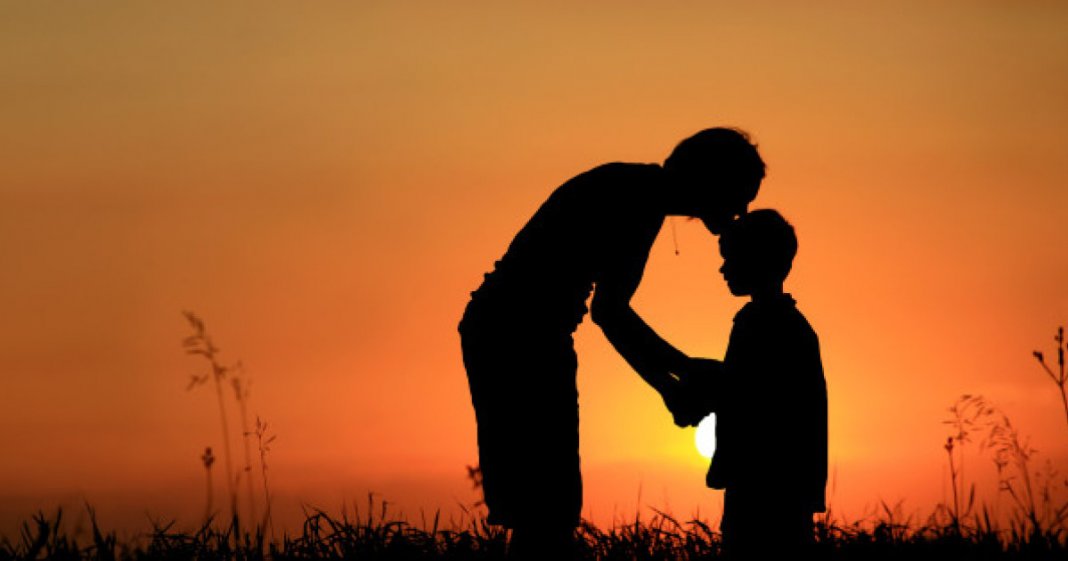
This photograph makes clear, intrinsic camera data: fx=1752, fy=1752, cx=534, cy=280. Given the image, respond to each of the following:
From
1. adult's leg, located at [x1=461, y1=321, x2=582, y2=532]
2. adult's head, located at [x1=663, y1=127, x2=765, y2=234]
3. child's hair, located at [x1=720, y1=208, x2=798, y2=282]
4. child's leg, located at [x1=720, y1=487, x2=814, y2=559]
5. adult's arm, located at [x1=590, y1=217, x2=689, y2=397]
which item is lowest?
child's leg, located at [x1=720, y1=487, x2=814, y2=559]

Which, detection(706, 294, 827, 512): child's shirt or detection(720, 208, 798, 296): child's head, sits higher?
detection(720, 208, 798, 296): child's head

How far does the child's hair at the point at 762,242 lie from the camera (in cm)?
739

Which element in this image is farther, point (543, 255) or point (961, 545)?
point (961, 545)

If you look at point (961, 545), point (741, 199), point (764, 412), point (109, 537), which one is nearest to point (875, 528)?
point (961, 545)

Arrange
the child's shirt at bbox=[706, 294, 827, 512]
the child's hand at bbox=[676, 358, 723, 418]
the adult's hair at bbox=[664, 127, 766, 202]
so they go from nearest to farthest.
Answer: the adult's hair at bbox=[664, 127, 766, 202]
the child's shirt at bbox=[706, 294, 827, 512]
the child's hand at bbox=[676, 358, 723, 418]

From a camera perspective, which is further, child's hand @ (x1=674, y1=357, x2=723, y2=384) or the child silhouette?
child's hand @ (x1=674, y1=357, x2=723, y2=384)

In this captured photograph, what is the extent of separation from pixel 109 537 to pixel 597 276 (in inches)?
92.1

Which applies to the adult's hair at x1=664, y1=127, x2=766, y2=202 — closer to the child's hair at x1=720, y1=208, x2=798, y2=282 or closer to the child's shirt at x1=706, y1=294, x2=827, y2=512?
the child's hair at x1=720, y1=208, x2=798, y2=282

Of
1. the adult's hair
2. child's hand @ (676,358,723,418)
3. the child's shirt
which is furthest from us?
child's hand @ (676,358,723,418)

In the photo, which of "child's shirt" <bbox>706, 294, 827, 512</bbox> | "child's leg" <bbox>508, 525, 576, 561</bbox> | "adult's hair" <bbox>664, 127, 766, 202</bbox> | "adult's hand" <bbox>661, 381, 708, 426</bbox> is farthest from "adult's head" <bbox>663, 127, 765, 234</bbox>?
"child's leg" <bbox>508, 525, 576, 561</bbox>

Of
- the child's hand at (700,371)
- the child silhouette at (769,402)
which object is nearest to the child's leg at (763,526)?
the child silhouette at (769,402)

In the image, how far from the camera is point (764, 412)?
24.3 feet

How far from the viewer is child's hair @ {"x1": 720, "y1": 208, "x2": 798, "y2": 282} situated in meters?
7.39

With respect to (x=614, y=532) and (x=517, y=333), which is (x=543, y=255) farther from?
(x=614, y=532)
